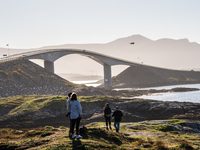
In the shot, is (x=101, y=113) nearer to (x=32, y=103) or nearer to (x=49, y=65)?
(x=32, y=103)

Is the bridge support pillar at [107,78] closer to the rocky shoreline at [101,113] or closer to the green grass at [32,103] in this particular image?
the green grass at [32,103]

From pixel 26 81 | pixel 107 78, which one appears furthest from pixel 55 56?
pixel 107 78

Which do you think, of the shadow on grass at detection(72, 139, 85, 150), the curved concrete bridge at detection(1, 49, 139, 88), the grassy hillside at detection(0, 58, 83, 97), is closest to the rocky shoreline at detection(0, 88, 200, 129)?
the grassy hillside at detection(0, 58, 83, 97)

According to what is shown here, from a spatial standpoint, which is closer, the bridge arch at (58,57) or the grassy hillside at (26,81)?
the grassy hillside at (26,81)

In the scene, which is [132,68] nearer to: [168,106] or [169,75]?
[169,75]

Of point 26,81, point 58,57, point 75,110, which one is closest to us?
point 75,110

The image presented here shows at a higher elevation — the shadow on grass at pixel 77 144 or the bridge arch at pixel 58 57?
the bridge arch at pixel 58 57

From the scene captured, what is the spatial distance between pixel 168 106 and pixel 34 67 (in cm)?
4855

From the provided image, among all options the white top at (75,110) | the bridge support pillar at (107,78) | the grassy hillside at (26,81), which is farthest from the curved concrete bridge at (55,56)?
the white top at (75,110)

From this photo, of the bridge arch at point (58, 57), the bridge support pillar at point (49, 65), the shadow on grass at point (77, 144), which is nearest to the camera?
the shadow on grass at point (77, 144)

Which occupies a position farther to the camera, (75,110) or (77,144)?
(75,110)

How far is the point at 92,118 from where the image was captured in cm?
3884

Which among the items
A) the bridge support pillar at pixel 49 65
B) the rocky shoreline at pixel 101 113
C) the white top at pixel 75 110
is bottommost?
the rocky shoreline at pixel 101 113

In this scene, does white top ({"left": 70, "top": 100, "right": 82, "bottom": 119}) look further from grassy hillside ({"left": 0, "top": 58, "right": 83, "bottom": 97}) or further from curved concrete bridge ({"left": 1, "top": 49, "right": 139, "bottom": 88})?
curved concrete bridge ({"left": 1, "top": 49, "right": 139, "bottom": 88})
